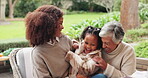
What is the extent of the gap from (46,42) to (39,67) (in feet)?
0.74

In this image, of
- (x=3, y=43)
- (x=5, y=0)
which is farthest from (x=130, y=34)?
(x=5, y=0)

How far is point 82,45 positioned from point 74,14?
8.12 m

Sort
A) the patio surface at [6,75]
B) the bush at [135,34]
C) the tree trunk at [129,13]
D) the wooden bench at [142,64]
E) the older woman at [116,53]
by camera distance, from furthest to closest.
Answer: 1. the tree trunk at [129,13]
2. the bush at [135,34]
3. the patio surface at [6,75]
4. the wooden bench at [142,64]
5. the older woman at [116,53]

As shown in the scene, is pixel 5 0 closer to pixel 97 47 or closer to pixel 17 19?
pixel 17 19

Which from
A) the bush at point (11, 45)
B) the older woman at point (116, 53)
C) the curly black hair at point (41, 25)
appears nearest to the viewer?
the curly black hair at point (41, 25)

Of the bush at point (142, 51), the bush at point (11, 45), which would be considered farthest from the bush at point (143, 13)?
the bush at point (11, 45)

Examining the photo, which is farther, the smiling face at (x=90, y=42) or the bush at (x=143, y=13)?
the bush at (x=143, y=13)

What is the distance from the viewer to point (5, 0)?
7953 mm

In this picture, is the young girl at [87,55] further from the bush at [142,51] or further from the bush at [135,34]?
the bush at [135,34]

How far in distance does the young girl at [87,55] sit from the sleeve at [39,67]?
235 mm

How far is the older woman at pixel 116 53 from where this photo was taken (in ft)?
6.31

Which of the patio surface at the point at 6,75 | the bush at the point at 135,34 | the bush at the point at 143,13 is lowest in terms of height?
the patio surface at the point at 6,75

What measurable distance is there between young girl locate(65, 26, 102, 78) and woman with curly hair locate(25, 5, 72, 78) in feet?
0.26

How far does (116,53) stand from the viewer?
2.02 m
